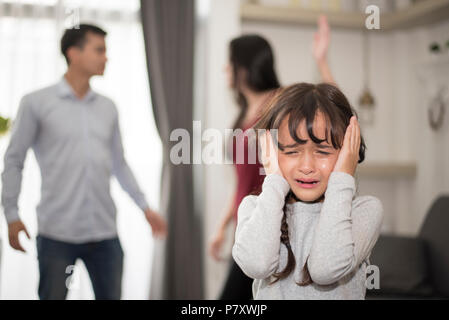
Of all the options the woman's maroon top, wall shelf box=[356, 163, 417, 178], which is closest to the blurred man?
the woman's maroon top

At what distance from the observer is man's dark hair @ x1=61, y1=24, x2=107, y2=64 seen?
1.20 meters

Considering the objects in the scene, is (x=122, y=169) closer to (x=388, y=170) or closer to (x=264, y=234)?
(x=264, y=234)

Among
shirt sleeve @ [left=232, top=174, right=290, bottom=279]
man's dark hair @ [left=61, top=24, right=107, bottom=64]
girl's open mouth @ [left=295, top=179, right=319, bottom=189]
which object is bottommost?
shirt sleeve @ [left=232, top=174, right=290, bottom=279]

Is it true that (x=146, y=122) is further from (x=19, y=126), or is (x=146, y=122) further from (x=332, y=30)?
(x=332, y=30)

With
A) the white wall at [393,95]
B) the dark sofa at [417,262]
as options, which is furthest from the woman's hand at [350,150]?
the white wall at [393,95]

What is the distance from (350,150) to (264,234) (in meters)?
0.17

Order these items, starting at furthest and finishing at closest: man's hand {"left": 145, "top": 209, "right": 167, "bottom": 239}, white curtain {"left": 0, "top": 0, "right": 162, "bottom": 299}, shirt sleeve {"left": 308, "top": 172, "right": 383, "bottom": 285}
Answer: white curtain {"left": 0, "top": 0, "right": 162, "bottom": 299}, man's hand {"left": 145, "top": 209, "right": 167, "bottom": 239}, shirt sleeve {"left": 308, "top": 172, "right": 383, "bottom": 285}

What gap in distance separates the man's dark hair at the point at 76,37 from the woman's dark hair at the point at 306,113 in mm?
610

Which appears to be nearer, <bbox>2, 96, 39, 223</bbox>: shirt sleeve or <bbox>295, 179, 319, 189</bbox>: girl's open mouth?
<bbox>295, 179, 319, 189</bbox>: girl's open mouth

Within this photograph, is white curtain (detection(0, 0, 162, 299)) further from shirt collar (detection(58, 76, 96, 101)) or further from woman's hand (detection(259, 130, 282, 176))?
woman's hand (detection(259, 130, 282, 176))

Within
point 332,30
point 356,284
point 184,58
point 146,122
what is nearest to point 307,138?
point 356,284

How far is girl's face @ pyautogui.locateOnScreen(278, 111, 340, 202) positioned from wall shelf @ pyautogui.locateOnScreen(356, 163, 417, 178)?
1.80 meters

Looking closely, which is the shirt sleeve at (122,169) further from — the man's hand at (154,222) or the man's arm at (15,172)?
the man's arm at (15,172)

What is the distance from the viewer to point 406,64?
2691 millimetres
